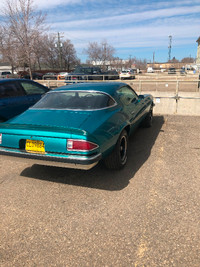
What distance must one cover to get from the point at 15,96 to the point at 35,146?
2.87 meters

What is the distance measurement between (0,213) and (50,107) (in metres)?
1.82

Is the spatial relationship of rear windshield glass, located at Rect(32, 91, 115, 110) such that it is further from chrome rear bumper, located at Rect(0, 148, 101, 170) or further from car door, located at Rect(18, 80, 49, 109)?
car door, located at Rect(18, 80, 49, 109)

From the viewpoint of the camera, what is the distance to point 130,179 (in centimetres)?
333

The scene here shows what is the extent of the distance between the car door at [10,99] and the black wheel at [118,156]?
2849 millimetres

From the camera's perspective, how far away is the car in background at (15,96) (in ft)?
16.1

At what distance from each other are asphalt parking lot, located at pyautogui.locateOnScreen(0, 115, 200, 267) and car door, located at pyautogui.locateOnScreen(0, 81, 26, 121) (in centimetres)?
130

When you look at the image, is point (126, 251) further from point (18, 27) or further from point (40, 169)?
point (18, 27)

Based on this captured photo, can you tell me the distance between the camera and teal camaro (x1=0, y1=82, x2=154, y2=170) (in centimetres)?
271

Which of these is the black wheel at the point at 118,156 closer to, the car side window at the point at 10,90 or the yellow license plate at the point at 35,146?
the yellow license plate at the point at 35,146

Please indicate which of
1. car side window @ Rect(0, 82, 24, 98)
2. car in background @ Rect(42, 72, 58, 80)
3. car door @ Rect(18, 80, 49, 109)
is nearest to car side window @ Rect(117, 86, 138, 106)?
car door @ Rect(18, 80, 49, 109)

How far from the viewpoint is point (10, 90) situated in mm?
5176

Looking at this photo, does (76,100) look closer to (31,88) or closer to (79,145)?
(79,145)

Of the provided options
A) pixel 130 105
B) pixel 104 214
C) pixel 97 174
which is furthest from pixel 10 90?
pixel 104 214

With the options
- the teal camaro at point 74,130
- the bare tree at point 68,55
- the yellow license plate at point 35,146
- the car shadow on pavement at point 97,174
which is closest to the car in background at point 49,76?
the teal camaro at point 74,130
